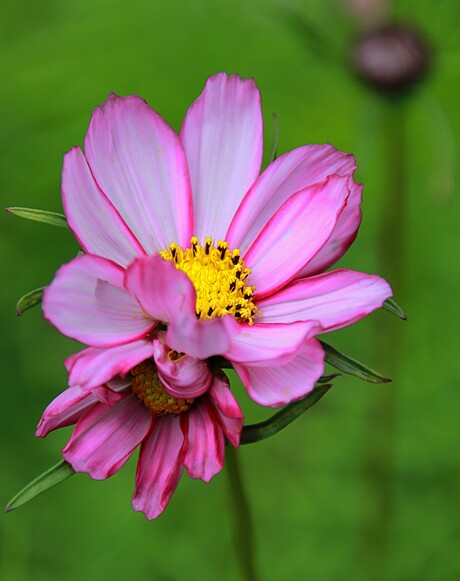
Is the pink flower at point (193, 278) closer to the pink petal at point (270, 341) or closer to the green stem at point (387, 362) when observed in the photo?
the pink petal at point (270, 341)

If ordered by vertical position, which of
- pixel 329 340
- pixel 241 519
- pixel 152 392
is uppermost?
pixel 152 392

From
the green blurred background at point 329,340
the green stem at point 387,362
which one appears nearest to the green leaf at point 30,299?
the green blurred background at point 329,340

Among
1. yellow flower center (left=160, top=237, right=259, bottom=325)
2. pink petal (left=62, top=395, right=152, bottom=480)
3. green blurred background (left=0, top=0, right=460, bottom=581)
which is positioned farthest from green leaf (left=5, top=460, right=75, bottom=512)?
green blurred background (left=0, top=0, right=460, bottom=581)

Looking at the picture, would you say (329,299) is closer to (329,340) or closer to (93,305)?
(93,305)

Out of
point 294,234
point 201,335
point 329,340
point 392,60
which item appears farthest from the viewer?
point 329,340

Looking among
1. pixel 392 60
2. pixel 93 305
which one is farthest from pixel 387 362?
pixel 93 305

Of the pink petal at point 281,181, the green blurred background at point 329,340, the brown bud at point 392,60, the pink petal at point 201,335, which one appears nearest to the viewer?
the pink petal at point 201,335

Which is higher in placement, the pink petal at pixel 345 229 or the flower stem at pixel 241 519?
the pink petal at pixel 345 229
